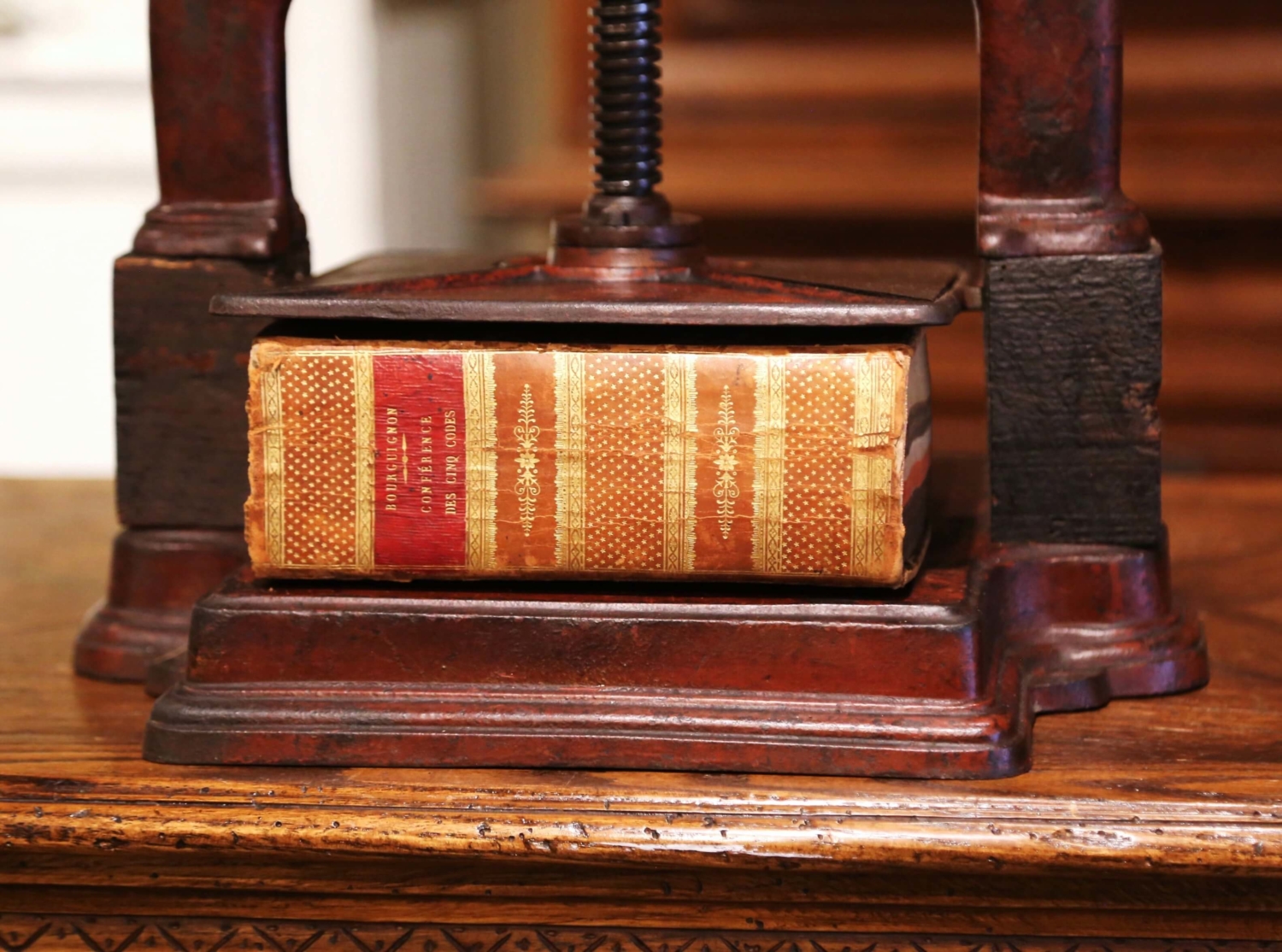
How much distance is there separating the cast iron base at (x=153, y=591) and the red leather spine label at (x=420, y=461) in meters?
0.16

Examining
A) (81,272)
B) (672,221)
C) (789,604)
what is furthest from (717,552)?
(81,272)

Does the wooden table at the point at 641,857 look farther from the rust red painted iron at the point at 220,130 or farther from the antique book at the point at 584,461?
the rust red painted iron at the point at 220,130

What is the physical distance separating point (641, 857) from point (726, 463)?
0.18 meters

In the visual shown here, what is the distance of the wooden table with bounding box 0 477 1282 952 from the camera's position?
69cm

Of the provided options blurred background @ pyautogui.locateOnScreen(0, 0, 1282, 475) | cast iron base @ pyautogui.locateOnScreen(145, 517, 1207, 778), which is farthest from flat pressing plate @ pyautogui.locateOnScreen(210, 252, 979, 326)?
blurred background @ pyautogui.locateOnScreen(0, 0, 1282, 475)

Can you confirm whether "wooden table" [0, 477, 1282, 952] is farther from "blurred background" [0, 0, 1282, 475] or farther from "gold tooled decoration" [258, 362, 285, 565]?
"blurred background" [0, 0, 1282, 475]

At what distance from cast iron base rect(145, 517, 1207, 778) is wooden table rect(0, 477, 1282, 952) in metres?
0.01

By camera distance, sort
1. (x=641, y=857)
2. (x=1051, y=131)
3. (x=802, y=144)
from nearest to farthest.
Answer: (x=641, y=857), (x=1051, y=131), (x=802, y=144)

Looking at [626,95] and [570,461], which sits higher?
[626,95]

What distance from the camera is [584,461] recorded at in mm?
753

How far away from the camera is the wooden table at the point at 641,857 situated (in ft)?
2.28

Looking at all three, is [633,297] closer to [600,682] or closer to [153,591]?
[600,682]

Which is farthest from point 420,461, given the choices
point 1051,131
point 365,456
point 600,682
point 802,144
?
point 802,144

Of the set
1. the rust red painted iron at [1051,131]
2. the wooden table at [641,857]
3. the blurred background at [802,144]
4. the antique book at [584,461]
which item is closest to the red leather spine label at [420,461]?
the antique book at [584,461]
